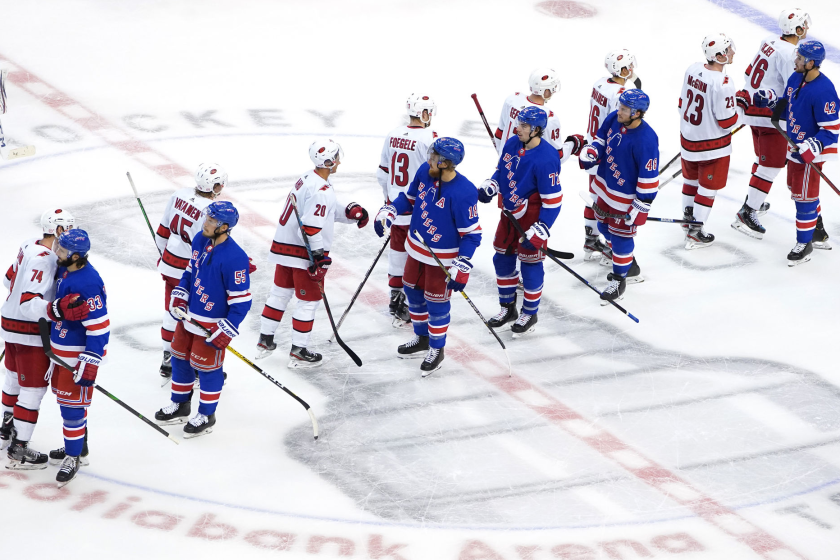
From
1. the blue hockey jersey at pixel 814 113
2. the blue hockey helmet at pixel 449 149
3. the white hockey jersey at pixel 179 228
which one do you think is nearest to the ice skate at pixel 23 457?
the white hockey jersey at pixel 179 228

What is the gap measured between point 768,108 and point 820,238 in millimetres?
1056

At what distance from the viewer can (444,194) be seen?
5977 mm

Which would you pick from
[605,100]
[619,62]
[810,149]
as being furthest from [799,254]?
[619,62]

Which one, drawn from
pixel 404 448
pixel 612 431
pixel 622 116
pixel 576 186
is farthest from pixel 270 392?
pixel 576 186

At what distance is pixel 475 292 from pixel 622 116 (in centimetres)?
153

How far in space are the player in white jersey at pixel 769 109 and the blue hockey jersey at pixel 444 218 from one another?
2952 mm

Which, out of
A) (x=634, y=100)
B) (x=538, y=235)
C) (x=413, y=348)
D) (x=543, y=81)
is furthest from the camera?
(x=543, y=81)

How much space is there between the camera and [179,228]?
227 inches

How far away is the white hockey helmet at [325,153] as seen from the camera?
6.03 meters

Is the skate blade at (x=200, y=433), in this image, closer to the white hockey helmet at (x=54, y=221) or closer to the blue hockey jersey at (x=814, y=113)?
the white hockey helmet at (x=54, y=221)

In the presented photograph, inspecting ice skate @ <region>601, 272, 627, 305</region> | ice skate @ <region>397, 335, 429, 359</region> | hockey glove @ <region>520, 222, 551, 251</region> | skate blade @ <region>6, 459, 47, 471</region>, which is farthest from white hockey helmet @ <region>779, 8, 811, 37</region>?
skate blade @ <region>6, 459, 47, 471</region>

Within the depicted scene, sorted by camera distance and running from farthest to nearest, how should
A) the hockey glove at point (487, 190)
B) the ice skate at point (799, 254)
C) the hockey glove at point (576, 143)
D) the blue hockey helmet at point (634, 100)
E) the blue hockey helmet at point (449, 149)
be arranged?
the ice skate at point (799, 254) < the hockey glove at point (576, 143) < the blue hockey helmet at point (634, 100) < the hockey glove at point (487, 190) < the blue hockey helmet at point (449, 149)

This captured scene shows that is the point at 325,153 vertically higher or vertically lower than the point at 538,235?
higher

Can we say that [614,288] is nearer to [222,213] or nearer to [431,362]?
[431,362]
